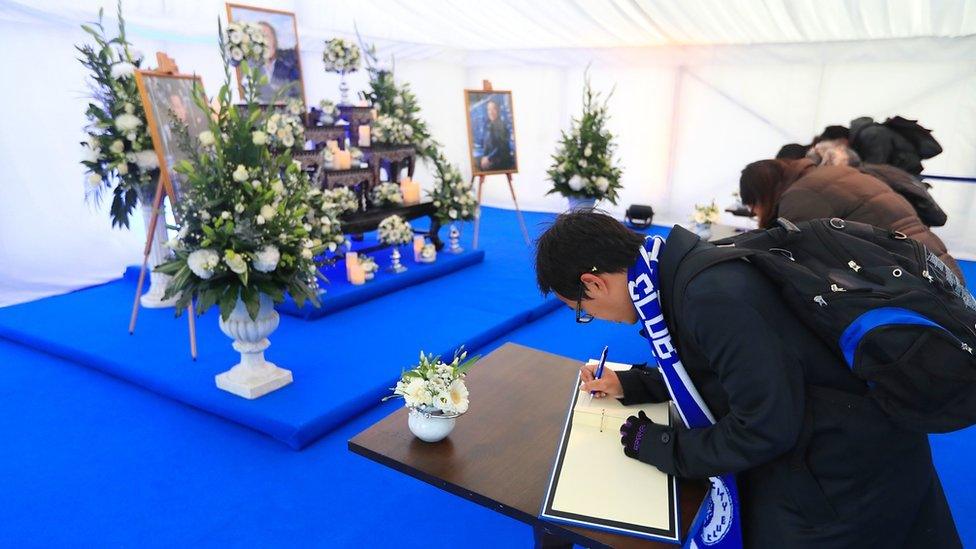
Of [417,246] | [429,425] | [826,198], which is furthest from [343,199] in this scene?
[429,425]

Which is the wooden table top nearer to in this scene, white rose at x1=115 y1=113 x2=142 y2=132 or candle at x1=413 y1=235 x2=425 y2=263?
white rose at x1=115 y1=113 x2=142 y2=132

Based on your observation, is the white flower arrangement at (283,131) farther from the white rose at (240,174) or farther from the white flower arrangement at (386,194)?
the white flower arrangement at (386,194)

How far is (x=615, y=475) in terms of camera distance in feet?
4.18

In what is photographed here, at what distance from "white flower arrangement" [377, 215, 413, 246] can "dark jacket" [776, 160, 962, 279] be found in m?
3.30

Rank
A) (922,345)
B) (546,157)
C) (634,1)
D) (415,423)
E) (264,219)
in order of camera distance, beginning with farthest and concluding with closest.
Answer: (546,157) → (634,1) → (264,219) → (415,423) → (922,345)

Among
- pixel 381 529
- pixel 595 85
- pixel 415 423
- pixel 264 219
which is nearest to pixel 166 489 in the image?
pixel 381 529

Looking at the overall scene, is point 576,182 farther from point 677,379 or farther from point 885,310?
point 885,310

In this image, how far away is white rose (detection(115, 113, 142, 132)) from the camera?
143 inches

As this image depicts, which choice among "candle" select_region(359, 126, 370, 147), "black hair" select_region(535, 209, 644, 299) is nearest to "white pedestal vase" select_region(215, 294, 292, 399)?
"black hair" select_region(535, 209, 644, 299)

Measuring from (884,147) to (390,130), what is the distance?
3902 millimetres

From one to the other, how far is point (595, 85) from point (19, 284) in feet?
22.5

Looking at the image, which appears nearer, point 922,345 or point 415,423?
point 922,345

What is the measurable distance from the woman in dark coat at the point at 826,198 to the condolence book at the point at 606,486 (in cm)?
131

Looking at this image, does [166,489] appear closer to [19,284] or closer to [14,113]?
[19,284]
